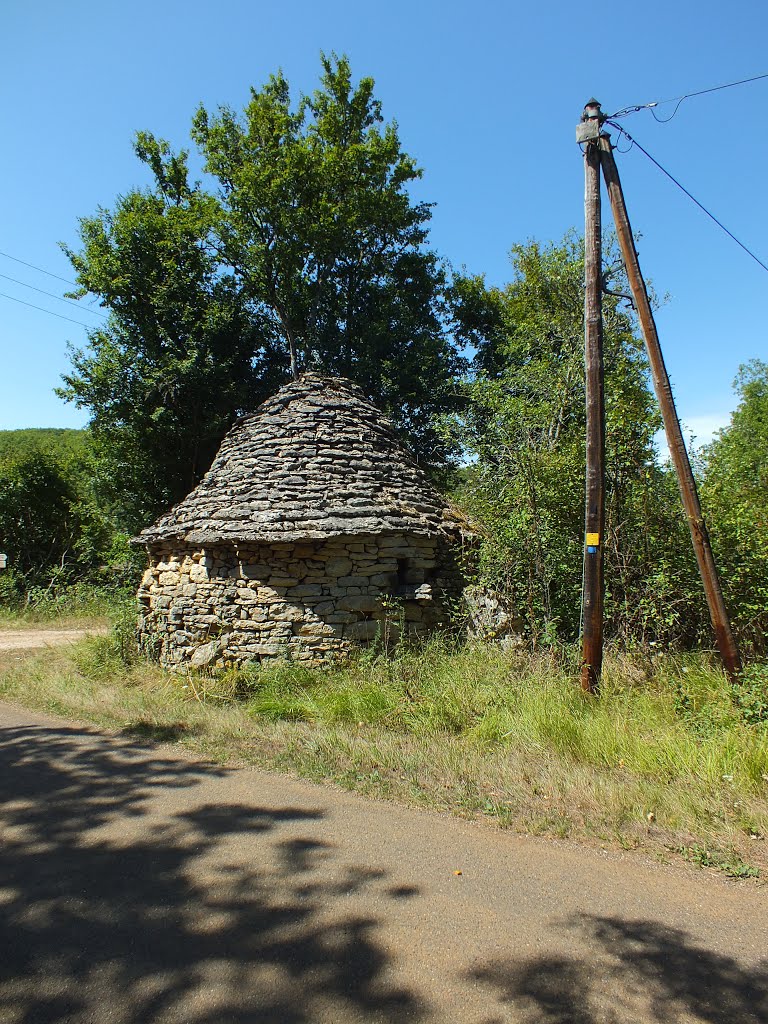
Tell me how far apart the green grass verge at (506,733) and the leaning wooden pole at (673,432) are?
48cm

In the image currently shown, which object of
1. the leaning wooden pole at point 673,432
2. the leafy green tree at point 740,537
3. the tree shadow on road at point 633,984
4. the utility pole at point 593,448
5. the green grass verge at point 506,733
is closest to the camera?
the tree shadow on road at point 633,984

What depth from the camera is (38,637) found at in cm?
1408

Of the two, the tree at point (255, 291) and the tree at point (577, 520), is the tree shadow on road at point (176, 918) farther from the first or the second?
the tree at point (255, 291)

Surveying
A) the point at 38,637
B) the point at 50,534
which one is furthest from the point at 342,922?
the point at 50,534

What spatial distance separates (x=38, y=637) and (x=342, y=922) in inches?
529

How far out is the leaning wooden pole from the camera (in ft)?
Result: 19.1

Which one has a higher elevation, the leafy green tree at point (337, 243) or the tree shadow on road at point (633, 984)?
the leafy green tree at point (337, 243)

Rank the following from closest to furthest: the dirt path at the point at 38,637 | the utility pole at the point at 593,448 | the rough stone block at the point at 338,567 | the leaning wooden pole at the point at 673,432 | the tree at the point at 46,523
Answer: the leaning wooden pole at the point at 673,432
the utility pole at the point at 593,448
the rough stone block at the point at 338,567
the dirt path at the point at 38,637
the tree at the point at 46,523

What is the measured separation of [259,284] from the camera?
18.1 meters

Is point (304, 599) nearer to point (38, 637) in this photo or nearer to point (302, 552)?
point (302, 552)

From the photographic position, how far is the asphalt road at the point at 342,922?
99.9 inches

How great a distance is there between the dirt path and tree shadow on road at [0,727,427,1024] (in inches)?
Result: 343

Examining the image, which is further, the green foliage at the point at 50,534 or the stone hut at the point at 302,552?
the green foliage at the point at 50,534

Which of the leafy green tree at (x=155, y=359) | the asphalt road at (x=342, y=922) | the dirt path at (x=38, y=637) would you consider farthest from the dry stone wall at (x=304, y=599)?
the leafy green tree at (x=155, y=359)
